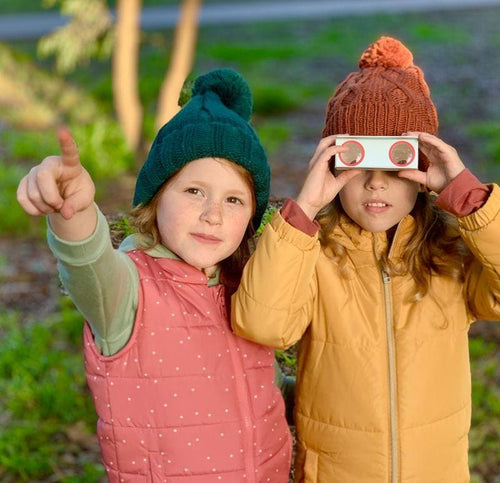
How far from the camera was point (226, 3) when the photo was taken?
16.3m

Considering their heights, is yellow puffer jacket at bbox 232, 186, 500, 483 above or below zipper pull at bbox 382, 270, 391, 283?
below

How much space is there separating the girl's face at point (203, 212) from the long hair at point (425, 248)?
0.26m

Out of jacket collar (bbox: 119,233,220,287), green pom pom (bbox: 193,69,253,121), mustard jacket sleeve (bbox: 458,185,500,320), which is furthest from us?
green pom pom (bbox: 193,69,253,121)

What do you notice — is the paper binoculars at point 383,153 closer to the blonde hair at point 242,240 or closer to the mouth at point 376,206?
the mouth at point 376,206

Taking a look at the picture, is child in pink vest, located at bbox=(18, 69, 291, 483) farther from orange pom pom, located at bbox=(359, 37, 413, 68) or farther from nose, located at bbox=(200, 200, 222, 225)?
orange pom pom, located at bbox=(359, 37, 413, 68)

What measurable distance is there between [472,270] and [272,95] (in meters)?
6.89

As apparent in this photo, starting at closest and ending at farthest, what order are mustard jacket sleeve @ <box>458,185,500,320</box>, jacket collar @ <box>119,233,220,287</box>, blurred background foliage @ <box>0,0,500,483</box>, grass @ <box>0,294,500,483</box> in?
mustard jacket sleeve @ <box>458,185,500,320</box>, jacket collar @ <box>119,233,220,287</box>, grass @ <box>0,294,500,483</box>, blurred background foliage @ <box>0,0,500,483</box>

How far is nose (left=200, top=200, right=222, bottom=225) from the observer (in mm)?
1988

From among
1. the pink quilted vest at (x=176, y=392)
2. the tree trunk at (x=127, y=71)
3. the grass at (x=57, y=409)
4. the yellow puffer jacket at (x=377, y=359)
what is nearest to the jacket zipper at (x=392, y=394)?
the yellow puffer jacket at (x=377, y=359)

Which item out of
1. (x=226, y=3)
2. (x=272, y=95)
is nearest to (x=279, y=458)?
(x=272, y=95)

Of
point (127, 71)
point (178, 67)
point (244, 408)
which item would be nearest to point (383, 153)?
point (244, 408)

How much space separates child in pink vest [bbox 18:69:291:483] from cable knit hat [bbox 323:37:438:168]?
0.24 metres

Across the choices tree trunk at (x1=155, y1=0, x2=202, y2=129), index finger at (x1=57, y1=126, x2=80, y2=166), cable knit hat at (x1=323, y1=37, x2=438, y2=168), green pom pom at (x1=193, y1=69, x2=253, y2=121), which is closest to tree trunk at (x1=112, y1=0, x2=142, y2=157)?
tree trunk at (x1=155, y1=0, x2=202, y2=129)

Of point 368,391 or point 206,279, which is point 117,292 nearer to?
point 206,279
